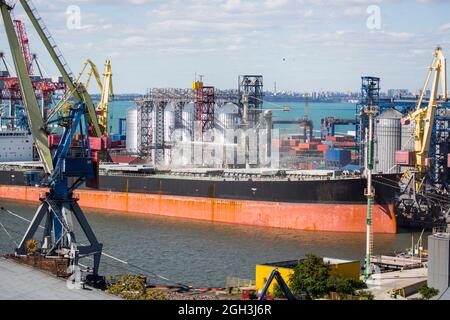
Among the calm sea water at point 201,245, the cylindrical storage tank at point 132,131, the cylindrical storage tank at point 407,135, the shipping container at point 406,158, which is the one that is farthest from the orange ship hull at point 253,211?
the cylindrical storage tank at point 132,131

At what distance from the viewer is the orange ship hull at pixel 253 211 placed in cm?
4119

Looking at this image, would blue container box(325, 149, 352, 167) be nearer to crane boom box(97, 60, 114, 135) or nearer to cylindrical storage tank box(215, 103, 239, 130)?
cylindrical storage tank box(215, 103, 239, 130)

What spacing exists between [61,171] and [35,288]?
764 cm

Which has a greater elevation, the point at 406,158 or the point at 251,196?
the point at 406,158

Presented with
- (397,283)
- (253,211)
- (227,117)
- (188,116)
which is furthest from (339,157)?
(397,283)

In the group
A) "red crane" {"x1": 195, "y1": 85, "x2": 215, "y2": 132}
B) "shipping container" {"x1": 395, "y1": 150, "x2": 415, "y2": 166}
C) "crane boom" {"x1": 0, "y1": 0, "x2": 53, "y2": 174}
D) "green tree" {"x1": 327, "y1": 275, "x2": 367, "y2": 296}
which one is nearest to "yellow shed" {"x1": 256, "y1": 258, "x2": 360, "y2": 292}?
"green tree" {"x1": 327, "y1": 275, "x2": 367, "y2": 296}

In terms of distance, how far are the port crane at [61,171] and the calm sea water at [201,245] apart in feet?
7.64

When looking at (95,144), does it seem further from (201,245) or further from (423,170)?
(423,170)

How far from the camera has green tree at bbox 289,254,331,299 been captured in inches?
948

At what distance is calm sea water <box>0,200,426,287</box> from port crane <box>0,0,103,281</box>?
7.64ft

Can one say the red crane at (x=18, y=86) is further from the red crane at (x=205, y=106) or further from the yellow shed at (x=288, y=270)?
the yellow shed at (x=288, y=270)

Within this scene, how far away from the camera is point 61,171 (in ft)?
92.5

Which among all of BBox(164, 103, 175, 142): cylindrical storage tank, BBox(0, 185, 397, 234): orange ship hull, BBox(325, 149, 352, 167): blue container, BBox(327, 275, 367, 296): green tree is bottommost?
BBox(327, 275, 367, 296): green tree

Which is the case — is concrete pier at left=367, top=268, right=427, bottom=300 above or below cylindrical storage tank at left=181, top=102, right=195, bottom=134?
below
